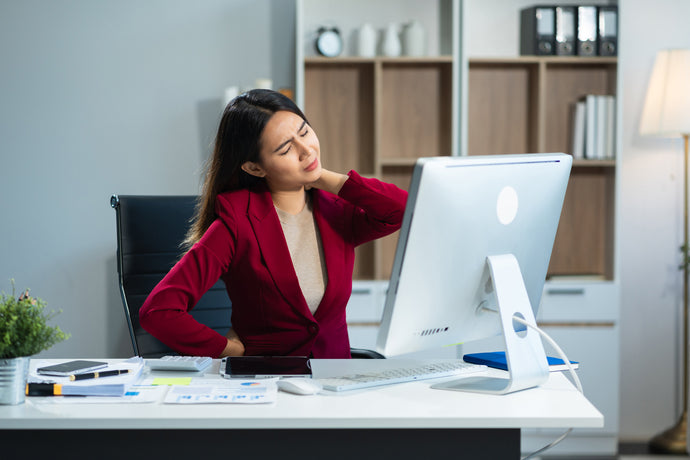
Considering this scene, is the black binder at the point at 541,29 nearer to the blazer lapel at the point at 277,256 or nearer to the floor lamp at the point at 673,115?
the floor lamp at the point at 673,115

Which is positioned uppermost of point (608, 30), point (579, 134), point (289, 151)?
point (608, 30)

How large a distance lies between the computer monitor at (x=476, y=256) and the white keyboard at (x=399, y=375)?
0.08 m

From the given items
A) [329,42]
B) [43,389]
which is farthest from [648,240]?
[43,389]

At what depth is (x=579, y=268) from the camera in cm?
376

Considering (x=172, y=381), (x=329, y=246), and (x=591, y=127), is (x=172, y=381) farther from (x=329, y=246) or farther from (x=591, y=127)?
(x=591, y=127)

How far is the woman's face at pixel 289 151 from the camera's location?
1849 mm

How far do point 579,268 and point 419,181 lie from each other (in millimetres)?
2664

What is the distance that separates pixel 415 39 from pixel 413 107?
1.10 ft

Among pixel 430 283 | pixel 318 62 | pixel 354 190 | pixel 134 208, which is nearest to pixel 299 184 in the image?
pixel 354 190

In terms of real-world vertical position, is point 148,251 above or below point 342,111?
below

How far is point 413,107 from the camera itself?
12.1 ft

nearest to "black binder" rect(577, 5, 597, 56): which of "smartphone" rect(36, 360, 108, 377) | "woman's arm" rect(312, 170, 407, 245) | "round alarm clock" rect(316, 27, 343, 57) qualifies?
"round alarm clock" rect(316, 27, 343, 57)

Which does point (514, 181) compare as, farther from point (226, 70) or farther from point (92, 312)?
point (92, 312)

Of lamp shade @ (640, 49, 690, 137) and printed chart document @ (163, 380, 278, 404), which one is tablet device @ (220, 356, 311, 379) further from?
lamp shade @ (640, 49, 690, 137)
